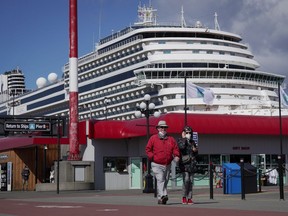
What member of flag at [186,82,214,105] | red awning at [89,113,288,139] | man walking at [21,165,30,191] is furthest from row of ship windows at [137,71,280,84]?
man walking at [21,165,30,191]

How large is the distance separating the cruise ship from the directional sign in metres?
27.2

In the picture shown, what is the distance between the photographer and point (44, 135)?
40.3 m

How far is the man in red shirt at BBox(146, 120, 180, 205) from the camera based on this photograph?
494 inches

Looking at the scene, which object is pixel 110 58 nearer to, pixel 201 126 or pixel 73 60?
pixel 73 60

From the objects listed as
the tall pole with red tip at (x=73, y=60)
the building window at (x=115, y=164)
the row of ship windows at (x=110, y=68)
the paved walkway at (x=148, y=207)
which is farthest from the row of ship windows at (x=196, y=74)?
the paved walkway at (x=148, y=207)

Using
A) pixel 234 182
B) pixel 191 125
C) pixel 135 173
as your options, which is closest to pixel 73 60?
pixel 135 173

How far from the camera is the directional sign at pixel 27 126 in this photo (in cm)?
3934

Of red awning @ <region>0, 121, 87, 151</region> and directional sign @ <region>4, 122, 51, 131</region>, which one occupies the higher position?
directional sign @ <region>4, 122, 51, 131</region>

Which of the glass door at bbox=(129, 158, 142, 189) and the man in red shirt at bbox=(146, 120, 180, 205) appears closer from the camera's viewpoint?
the man in red shirt at bbox=(146, 120, 180, 205)

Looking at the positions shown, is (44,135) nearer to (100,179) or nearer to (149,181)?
(100,179)

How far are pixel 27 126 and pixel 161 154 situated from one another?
2824 cm

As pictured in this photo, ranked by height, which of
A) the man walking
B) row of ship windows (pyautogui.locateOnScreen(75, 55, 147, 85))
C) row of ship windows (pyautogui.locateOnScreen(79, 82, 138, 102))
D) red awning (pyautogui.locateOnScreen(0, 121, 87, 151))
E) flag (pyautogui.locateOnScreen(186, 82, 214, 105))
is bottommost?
the man walking

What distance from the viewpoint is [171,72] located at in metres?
72.4

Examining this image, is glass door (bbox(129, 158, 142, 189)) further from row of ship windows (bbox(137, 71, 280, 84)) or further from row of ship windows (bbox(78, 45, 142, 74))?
row of ship windows (bbox(78, 45, 142, 74))
